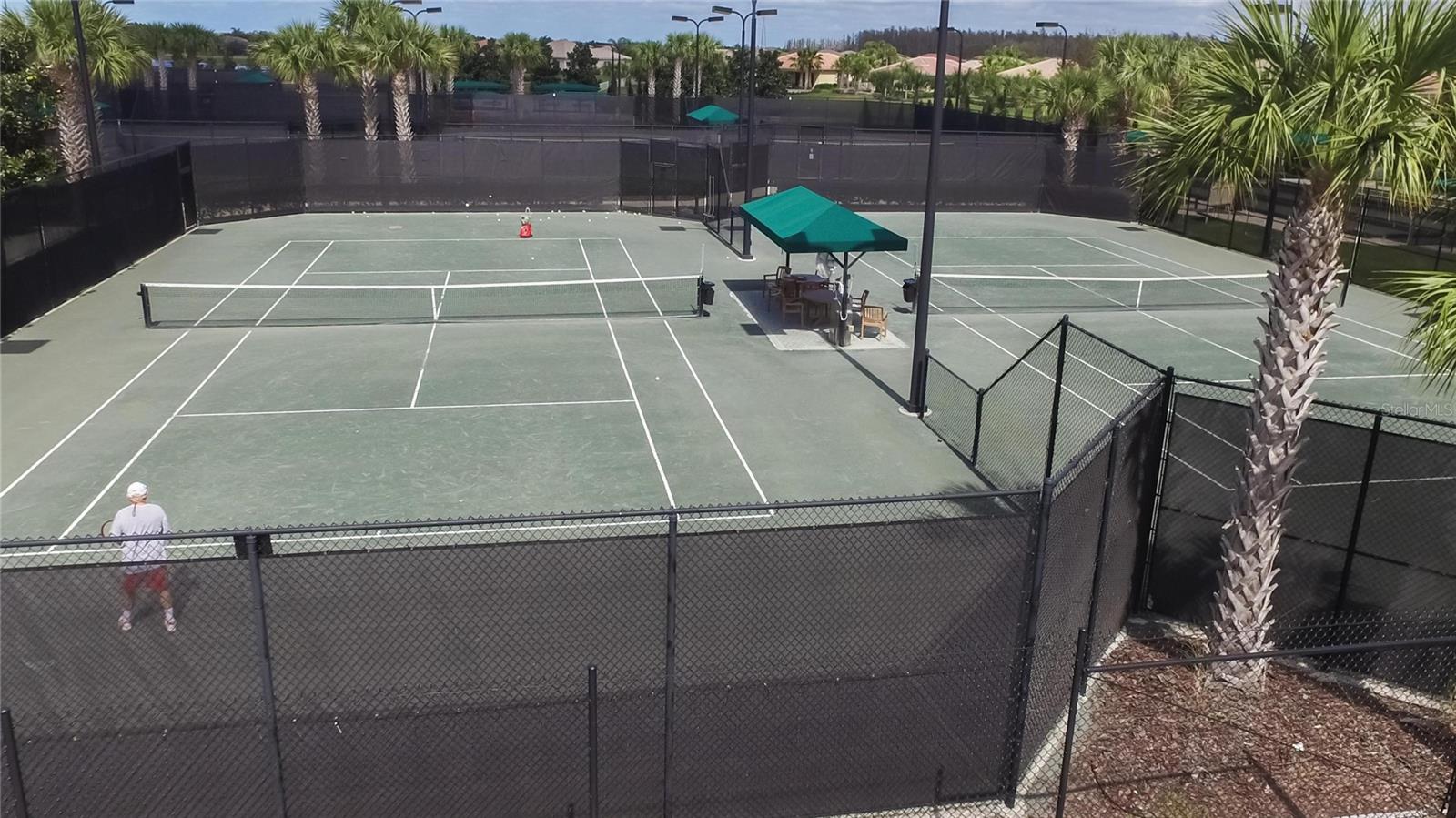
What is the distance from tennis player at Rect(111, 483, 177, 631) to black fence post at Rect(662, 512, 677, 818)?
3054mm

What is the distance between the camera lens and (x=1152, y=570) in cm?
1065

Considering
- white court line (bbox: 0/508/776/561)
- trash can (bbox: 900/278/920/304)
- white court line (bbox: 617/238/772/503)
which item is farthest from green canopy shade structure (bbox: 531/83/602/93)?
white court line (bbox: 0/508/776/561)

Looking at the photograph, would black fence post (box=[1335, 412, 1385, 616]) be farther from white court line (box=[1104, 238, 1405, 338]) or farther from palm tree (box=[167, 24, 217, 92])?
palm tree (box=[167, 24, 217, 92])

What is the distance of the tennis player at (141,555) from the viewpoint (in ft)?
23.8

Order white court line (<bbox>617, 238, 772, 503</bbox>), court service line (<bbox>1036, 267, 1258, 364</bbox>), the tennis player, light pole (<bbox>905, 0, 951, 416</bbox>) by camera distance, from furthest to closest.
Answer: court service line (<bbox>1036, 267, 1258, 364</bbox>) → light pole (<bbox>905, 0, 951, 416</bbox>) → white court line (<bbox>617, 238, 772, 503</bbox>) → the tennis player

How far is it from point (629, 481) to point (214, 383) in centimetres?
832

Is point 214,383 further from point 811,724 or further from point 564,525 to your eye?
point 811,724

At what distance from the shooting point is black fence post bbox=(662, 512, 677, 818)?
696cm

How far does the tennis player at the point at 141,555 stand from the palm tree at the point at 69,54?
2377 centimetres

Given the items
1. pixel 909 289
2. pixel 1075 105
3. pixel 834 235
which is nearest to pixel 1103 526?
pixel 834 235

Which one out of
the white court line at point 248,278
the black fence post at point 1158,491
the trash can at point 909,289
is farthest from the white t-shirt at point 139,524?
the trash can at point 909,289

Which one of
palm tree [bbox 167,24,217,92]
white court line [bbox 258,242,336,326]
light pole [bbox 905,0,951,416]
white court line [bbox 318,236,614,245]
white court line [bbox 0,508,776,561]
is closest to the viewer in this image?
white court line [bbox 0,508,776,561]

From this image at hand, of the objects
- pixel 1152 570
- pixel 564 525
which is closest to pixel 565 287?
pixel 564 525

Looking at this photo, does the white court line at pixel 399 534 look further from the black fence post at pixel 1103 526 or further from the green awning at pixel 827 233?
the green awning at pixel 827 233
